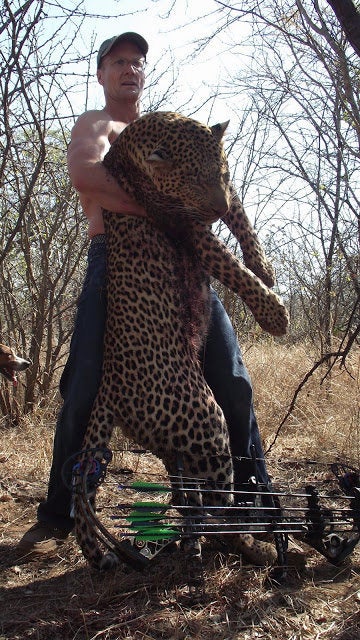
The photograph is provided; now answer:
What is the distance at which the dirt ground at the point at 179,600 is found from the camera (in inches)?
96.3

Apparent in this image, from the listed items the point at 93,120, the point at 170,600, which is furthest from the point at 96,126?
the point at 170,600

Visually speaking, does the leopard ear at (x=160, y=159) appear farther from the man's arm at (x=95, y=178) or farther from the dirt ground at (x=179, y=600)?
the dirt ground at (x=179, y=600)

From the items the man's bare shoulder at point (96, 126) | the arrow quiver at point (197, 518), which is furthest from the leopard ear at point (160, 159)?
the arrow quiver at point (197, 518)

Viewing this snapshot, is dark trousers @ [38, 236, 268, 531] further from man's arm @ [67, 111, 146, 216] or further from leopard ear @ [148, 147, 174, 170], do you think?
leopard ear @ [148, 147, 174, 170]

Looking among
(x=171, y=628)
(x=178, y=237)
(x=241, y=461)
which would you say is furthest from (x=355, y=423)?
(x=171, y=628)

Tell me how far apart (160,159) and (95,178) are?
38cm

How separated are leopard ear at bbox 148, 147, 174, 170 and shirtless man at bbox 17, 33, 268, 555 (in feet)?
0.95

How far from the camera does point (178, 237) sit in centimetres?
307

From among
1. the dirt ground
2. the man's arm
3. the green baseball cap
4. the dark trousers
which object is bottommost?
the dirt ground

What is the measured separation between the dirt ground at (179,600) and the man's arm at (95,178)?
156 centimetres

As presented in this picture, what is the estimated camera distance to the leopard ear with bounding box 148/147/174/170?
2.75m

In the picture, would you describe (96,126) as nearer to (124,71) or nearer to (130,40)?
(124,71)

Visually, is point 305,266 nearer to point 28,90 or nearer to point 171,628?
point 28,90

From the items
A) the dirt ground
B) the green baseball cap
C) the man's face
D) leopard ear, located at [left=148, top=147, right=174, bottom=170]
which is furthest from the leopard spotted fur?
the green baseball cap
